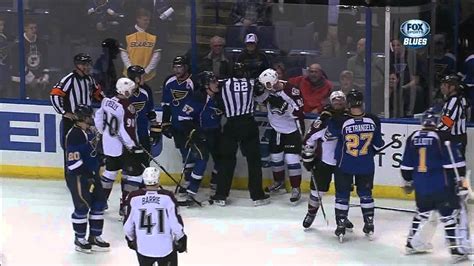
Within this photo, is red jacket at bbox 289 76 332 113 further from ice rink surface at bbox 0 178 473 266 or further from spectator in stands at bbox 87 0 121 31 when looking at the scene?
spectator in stands at bbox 87 0 121 31

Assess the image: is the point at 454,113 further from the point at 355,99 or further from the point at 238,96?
the point at 238,96

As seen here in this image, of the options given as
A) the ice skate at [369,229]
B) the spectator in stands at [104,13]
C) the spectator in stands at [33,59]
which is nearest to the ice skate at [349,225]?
the ice skate at [369,229]

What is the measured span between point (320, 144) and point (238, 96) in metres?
1.14

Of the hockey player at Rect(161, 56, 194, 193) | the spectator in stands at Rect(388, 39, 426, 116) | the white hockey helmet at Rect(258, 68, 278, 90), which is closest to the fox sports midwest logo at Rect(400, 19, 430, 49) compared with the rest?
the spectator in stands at Rect(388, 39, 426, 116)

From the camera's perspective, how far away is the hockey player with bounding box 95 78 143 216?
10.8 metres

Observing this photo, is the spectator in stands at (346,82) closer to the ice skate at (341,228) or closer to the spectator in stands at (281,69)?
the spectator in stands at (281,69)

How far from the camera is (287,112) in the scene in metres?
11.7

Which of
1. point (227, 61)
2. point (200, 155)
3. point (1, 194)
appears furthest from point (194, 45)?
point (1, 194)

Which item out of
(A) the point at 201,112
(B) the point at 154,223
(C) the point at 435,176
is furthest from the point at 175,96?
(B) the point at 154,223

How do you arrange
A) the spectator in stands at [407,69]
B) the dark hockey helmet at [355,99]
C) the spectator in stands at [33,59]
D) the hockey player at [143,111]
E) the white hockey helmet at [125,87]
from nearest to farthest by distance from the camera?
the dark hockey helmet at [355,99], the white hockey helmet at [125,87], the hockey player at [143,111], the spectator in stands at [407,69], the spectator in stands at [33,59]

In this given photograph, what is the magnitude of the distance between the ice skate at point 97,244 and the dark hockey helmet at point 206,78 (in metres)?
2.05

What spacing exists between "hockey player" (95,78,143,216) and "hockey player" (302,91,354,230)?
4.91ft

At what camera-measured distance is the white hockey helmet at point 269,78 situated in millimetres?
11469

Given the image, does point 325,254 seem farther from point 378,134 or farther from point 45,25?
point 45,25
